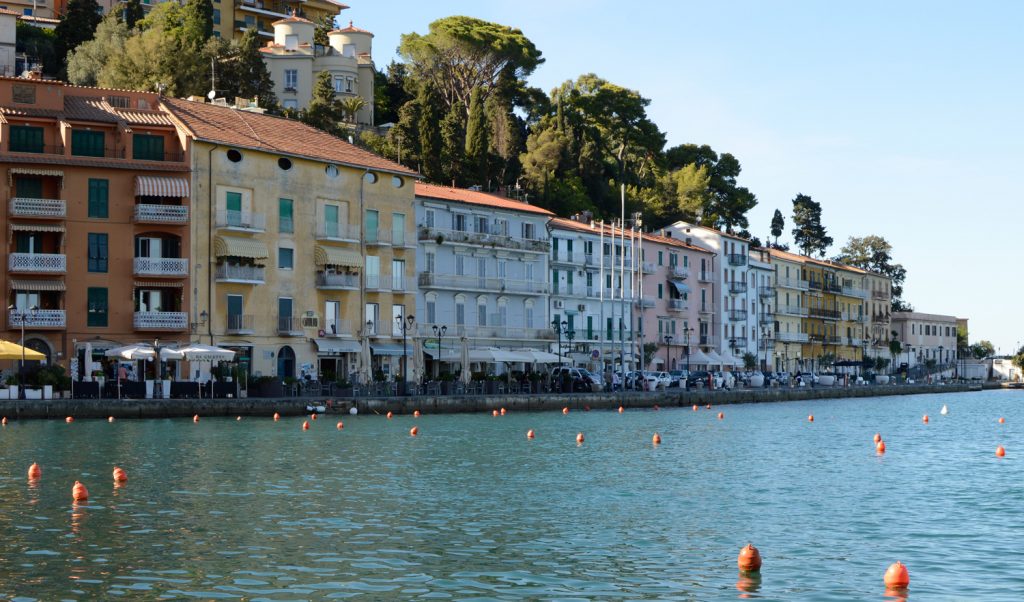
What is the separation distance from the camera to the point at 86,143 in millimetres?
61156

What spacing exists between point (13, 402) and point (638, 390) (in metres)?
39.6

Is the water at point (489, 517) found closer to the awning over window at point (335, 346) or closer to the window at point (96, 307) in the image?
the window at point (96, 307)

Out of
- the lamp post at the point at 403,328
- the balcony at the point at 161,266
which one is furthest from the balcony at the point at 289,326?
the balcony at the point at 161,266

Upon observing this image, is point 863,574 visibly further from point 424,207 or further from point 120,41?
point 120,41

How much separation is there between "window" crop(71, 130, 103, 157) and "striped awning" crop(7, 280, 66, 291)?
6056 millimetres

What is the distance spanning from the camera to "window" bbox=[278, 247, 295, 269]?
67375mm

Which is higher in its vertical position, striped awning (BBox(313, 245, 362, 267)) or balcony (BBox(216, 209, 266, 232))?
balcony (BBox(216, 209, 266, 232))

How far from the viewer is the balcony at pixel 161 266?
6131cm

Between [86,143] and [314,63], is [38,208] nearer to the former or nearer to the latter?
[86,143]

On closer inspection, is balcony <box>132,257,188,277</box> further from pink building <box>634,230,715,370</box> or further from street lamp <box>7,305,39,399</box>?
pink building <box>634,230,715,370</box>

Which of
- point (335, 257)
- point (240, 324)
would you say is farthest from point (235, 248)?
point (335, 257)

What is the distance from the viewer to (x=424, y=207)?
7900 centimetres

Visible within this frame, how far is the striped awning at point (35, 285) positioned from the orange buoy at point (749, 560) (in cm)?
4637

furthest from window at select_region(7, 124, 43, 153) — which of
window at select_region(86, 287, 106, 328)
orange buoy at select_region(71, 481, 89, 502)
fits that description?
orange buoy at select_region(71, 481, 89, 502)
